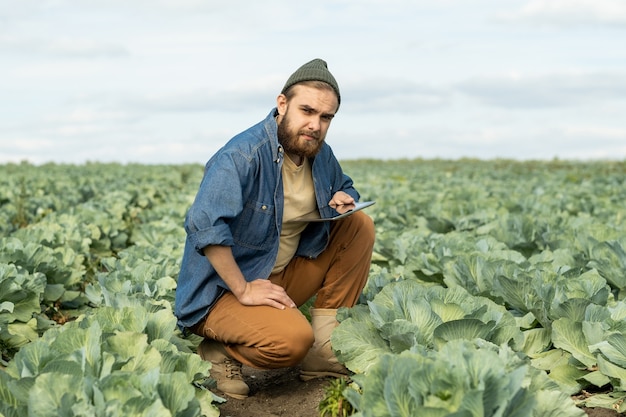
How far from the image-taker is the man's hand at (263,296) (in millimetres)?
4059

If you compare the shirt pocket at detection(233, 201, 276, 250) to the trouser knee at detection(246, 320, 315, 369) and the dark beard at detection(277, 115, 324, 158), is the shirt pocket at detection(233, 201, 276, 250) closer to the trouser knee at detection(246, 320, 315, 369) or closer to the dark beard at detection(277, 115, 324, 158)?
the dark beard at detection(277, 115, 324, 158)

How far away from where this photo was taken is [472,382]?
8.99 feet

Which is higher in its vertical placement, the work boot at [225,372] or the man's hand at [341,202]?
the man's hand at [341,202]

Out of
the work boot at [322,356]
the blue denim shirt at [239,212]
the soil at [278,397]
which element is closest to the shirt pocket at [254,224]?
the blue denim shirt at [239,212]

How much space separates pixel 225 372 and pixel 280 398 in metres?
0.35

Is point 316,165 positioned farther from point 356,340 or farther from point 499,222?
point 499,222

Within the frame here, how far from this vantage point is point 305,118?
4.16 meters

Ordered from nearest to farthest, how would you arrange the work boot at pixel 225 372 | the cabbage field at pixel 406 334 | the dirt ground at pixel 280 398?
the cabbage field at pixel 406 334, the dirt ground at pixel 280 398, the work boot at pixel 225 372

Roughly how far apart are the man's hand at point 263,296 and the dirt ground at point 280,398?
1.65 feet

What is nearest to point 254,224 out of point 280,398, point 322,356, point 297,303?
point 297,303

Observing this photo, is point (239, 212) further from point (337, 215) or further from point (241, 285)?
point (337, 215)

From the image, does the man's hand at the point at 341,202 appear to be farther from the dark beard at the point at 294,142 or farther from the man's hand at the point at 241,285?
the man's hand at the point at 241,285

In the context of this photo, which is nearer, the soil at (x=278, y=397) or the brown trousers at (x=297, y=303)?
the brown trousers at (x=297, y=303)

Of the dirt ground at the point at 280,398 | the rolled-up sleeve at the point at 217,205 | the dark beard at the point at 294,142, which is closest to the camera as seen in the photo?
the rolled-up sleeve at the point at 217,205
